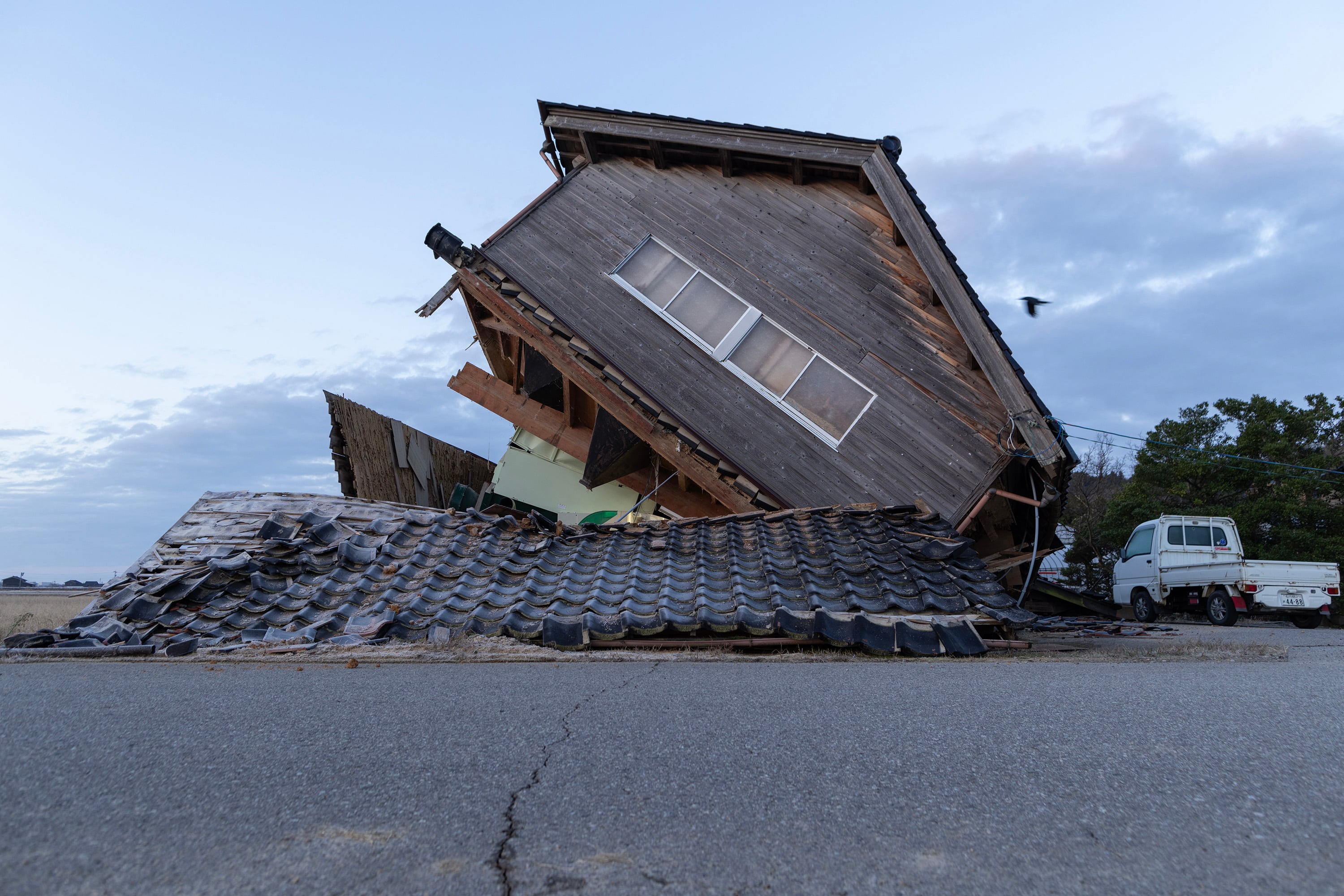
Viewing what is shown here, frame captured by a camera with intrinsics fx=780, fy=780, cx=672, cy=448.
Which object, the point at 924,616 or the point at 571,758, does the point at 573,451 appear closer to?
the point at 924,616

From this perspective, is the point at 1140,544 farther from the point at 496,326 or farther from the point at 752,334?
the point at 496,326

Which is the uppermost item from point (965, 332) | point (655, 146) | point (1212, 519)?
point (655, 146)

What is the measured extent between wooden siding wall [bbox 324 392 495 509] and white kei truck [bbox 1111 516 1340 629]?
13.3 m

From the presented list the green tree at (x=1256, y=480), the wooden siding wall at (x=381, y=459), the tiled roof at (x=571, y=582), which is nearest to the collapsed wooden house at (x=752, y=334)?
the tiled roof at (x=571, y=582)

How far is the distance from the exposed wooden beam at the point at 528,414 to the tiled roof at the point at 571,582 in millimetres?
2672

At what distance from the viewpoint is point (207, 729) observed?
282cm

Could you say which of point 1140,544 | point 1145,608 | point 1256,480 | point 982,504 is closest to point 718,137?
point 982,504

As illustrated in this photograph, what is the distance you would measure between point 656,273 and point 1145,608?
12.2m

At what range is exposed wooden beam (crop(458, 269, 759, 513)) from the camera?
8.95m

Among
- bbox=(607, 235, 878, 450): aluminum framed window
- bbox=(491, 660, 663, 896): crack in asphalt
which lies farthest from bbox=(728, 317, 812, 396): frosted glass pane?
bbox=(491, 660, 663, 896): crack in asphalt

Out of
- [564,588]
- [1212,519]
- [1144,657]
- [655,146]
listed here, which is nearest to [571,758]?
[564,588]

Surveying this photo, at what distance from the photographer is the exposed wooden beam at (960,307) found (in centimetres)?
809

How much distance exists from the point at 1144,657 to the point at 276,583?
23.3 feet

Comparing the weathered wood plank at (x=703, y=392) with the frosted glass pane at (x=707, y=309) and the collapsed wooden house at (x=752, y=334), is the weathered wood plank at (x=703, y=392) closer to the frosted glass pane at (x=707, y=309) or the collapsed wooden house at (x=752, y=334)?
the collapsed wooden house at (x=752, y=334)
